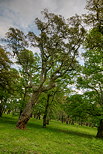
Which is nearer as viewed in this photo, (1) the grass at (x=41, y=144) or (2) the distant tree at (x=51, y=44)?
(1) the grass at (x=41, y=144)

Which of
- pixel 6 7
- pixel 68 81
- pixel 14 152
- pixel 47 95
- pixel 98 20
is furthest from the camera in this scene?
pixel 47 95

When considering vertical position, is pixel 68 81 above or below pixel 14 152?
above

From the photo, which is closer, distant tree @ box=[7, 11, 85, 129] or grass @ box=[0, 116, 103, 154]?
grass @ box=[0, 116, 103, 154]

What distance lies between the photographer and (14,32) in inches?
663

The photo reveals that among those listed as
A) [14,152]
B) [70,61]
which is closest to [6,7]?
[70,61]

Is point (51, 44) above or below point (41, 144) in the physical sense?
above

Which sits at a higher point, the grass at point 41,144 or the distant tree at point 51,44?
the distant tree at point 51,44

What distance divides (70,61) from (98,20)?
8.31m

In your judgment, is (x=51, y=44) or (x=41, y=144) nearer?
(x=41, y=144)

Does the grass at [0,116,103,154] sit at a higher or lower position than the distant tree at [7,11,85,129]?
lower

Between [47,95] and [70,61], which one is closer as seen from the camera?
[70,61]

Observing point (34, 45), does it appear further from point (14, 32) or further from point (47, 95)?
point (47, 95)

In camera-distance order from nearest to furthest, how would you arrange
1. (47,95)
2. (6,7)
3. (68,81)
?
(6,7) → (68,81) → (47,95)

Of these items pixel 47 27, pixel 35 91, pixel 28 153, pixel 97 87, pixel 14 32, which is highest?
pixel 47 27
